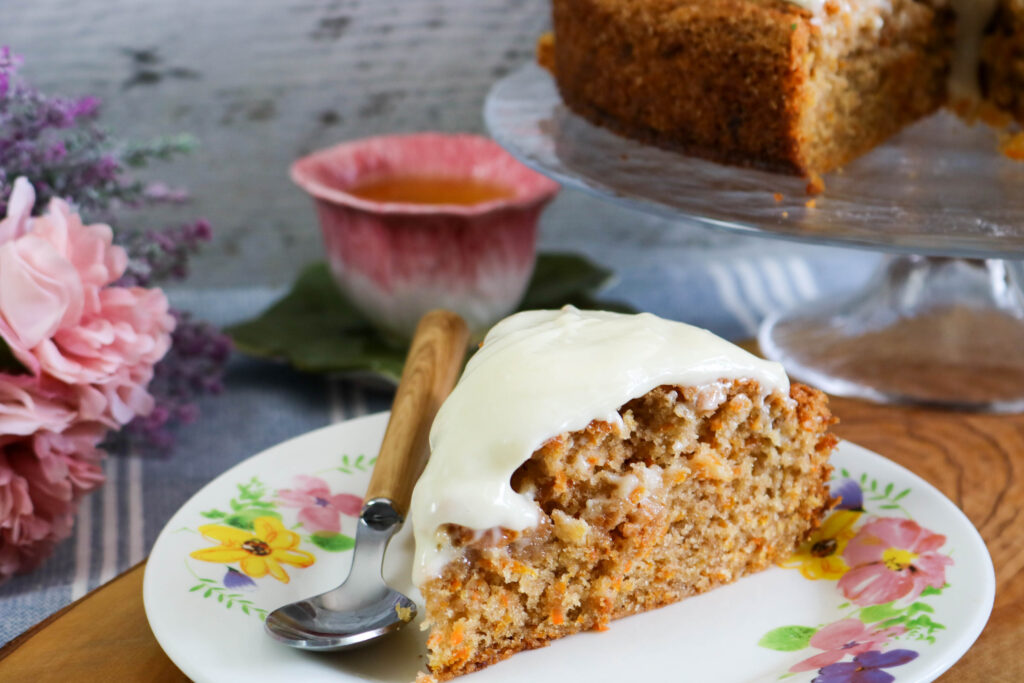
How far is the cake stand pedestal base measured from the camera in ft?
5.22

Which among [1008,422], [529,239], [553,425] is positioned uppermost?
[553,425]

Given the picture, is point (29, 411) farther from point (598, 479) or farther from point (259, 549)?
point (598, 479)

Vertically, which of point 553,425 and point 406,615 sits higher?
point 553,425

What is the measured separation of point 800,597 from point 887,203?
1.78ft

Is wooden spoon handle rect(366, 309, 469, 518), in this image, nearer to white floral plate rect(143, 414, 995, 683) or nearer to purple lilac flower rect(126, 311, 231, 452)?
white floral plate rect(143, 414, 995, 683)

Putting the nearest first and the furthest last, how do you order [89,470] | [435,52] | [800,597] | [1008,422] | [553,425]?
1. [553,425]
2. [800,597]
3. [89,470]
4. [1008,422]
5. [435,52]

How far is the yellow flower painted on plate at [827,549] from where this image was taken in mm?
1118

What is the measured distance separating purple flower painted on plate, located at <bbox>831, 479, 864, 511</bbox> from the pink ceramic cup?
721 mm

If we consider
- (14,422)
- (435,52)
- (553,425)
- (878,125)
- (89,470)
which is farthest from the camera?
(435,52)

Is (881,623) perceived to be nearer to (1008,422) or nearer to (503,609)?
(503,609)

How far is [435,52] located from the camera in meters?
2.24

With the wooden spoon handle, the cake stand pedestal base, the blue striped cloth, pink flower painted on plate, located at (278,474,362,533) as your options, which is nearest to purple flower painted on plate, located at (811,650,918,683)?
the wooden spoon handle

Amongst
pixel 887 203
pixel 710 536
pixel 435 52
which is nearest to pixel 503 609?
pixel 710 536

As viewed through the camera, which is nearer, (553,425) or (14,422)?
(553,425)
